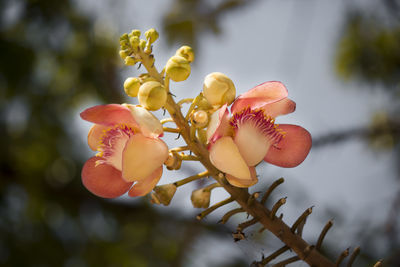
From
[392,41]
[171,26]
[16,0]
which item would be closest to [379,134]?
[392,41]

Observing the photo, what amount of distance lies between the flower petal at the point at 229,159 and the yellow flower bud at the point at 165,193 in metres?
0.08

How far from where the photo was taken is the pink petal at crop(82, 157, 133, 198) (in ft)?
1.74

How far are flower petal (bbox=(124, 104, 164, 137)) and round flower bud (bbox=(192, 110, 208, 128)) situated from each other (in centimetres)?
4

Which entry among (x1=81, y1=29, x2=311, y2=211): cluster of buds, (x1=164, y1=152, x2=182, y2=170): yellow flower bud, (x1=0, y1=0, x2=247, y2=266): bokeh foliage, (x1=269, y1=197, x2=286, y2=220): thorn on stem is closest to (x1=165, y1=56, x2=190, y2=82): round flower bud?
(x1=81, y1=29, x2=311, y2=211): cluster of buds

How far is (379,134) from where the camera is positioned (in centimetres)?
163

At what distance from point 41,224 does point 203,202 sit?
2.03 m

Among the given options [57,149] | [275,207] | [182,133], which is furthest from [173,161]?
[57,149]

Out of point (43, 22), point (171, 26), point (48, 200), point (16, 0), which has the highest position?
point (16, 0)

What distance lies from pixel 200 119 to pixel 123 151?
0.34ft

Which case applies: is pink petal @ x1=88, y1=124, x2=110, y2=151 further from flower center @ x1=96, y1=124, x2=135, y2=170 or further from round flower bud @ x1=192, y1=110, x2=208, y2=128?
round flower bud @ x1=192, y1=110, x2=208, y2=128

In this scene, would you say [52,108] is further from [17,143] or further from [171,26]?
[171,26]

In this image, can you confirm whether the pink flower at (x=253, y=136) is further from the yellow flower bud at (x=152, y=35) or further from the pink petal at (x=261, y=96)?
the yellow flower bud at (x=152, y=35)

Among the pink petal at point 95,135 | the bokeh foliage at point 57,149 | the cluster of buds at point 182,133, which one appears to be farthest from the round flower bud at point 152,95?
the bokeh foliage at point 57,149

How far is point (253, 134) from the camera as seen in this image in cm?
51
